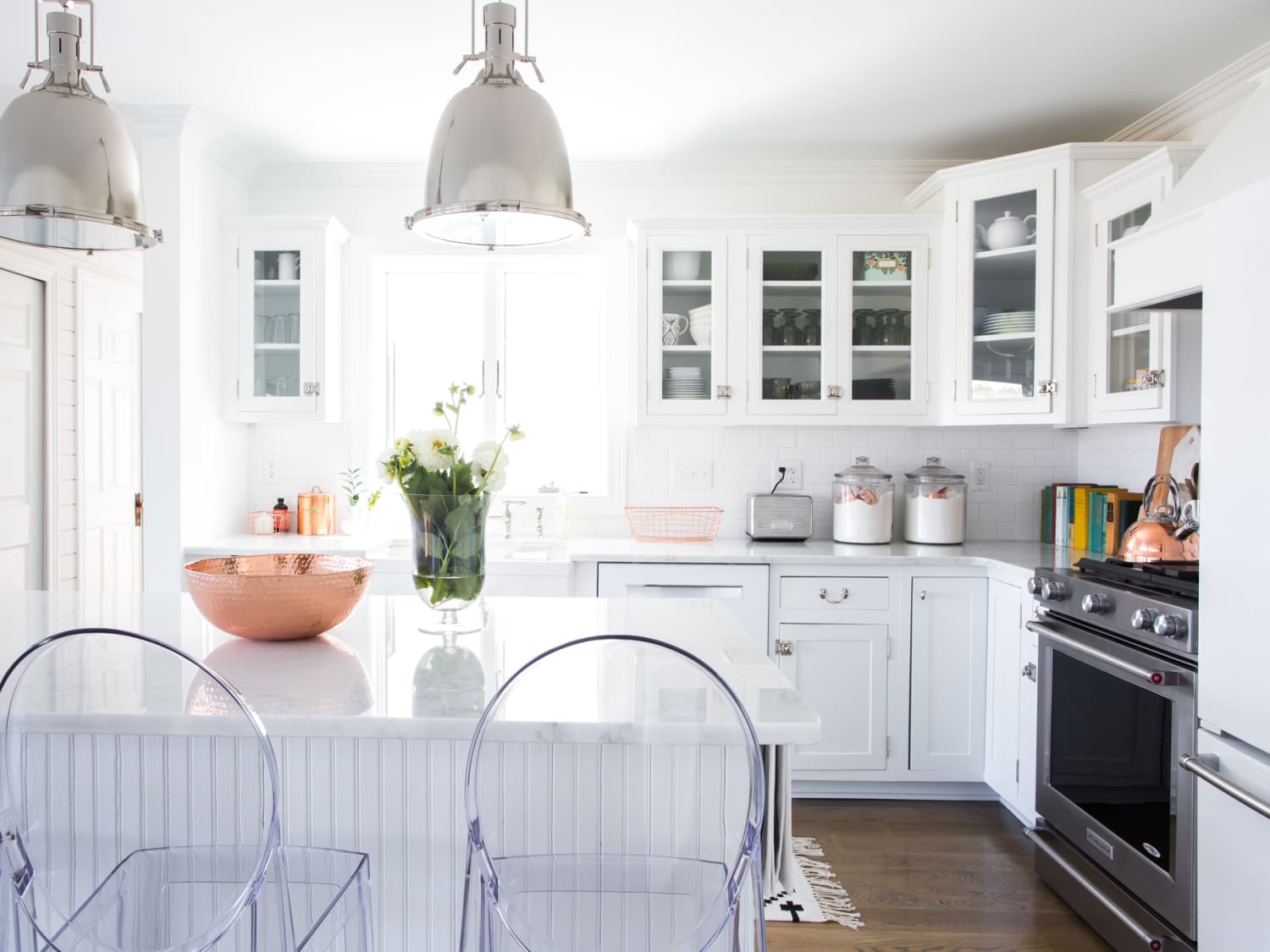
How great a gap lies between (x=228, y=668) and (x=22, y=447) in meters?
3.24

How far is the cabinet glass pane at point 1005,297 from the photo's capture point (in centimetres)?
325

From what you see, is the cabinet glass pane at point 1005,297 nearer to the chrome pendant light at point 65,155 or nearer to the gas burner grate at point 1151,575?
the gas burner grate at point 1151,575

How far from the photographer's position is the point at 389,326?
4.00 metres

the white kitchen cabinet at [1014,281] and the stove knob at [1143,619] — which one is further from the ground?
the white kitchen cabinet at [1014,281]

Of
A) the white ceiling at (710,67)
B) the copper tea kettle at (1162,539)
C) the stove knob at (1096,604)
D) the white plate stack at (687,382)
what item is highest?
the white ceiling at (710,67)

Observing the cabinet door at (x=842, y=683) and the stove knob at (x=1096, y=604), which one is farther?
the cabinet door at (x=842, y=683)

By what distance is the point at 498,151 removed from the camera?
1.37 metres

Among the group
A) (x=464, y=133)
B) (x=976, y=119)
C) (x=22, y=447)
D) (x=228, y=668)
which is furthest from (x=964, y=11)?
(x=22, y=447)

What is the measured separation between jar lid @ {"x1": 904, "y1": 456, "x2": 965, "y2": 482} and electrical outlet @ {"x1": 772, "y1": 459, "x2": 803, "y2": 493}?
47 cm

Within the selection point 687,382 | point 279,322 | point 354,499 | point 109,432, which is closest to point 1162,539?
point 687,382

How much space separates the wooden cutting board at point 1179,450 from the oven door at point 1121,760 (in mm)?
831

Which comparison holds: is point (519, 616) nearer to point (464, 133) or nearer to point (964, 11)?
point (464, 133)

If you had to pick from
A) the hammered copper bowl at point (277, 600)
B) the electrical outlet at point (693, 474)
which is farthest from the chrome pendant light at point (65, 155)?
the electrical outlet at point (693, 474)

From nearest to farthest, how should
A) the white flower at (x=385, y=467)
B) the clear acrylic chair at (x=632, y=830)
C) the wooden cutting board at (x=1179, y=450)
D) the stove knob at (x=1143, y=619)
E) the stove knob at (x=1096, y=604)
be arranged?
the clear acrylic chair at (x=632, y=830), the white flower at (x=385, y=467), the stove knob at (x=1143, y=619), the stove knob at (x=1096, y=604), the wooden cutting board at (x=1179, y=450)
